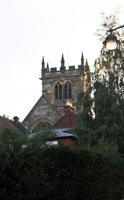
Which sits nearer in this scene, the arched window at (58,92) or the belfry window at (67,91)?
the belfry window at (67,91)

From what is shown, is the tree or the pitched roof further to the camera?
the pitched roof

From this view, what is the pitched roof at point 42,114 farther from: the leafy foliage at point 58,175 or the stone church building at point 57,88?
the leafy foliage at point 58,175

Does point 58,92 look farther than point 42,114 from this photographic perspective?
Yes

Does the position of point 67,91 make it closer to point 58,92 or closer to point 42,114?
point 58,92

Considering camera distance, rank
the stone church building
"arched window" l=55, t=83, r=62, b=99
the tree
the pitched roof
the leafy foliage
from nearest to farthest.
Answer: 1. the leafy foliage
2. the tree
3. the pitched roof
4. the stone church building
5. "arched window" l=55, t=83, r=62, b=99

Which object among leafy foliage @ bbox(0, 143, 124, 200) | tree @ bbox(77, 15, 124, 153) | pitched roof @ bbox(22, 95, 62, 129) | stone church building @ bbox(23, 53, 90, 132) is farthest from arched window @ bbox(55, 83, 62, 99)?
leafy foliage @ bbox(0, 143, 124, 200)

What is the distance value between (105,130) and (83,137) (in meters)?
1.54

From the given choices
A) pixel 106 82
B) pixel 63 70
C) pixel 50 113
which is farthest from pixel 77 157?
pixel 63 70

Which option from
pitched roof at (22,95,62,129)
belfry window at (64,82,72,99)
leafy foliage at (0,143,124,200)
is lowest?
leafy foliage at (0,143,124,200)

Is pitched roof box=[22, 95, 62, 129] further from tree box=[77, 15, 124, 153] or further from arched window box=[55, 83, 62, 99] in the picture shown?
tree box=[77, 15, 124, 153]

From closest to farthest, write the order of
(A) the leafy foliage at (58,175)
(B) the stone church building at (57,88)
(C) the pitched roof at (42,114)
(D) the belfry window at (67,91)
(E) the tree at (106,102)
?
1. (A) the leafy foliage at (58,175)
2. (E) the tree at (106,102)
3. (C) the pitched roof at (42,114)
4. (B) the stone church building at (57,88)
5. (D) the belfry window at (67,91)

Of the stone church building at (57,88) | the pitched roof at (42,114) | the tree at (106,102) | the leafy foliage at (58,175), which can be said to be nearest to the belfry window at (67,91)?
the stone church building at (57,88)

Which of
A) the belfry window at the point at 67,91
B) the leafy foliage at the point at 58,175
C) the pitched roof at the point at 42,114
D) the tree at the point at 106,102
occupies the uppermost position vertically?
the belfry window at the point at 67,91

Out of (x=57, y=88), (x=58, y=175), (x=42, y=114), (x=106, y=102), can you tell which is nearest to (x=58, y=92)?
(x=57, y=88)
